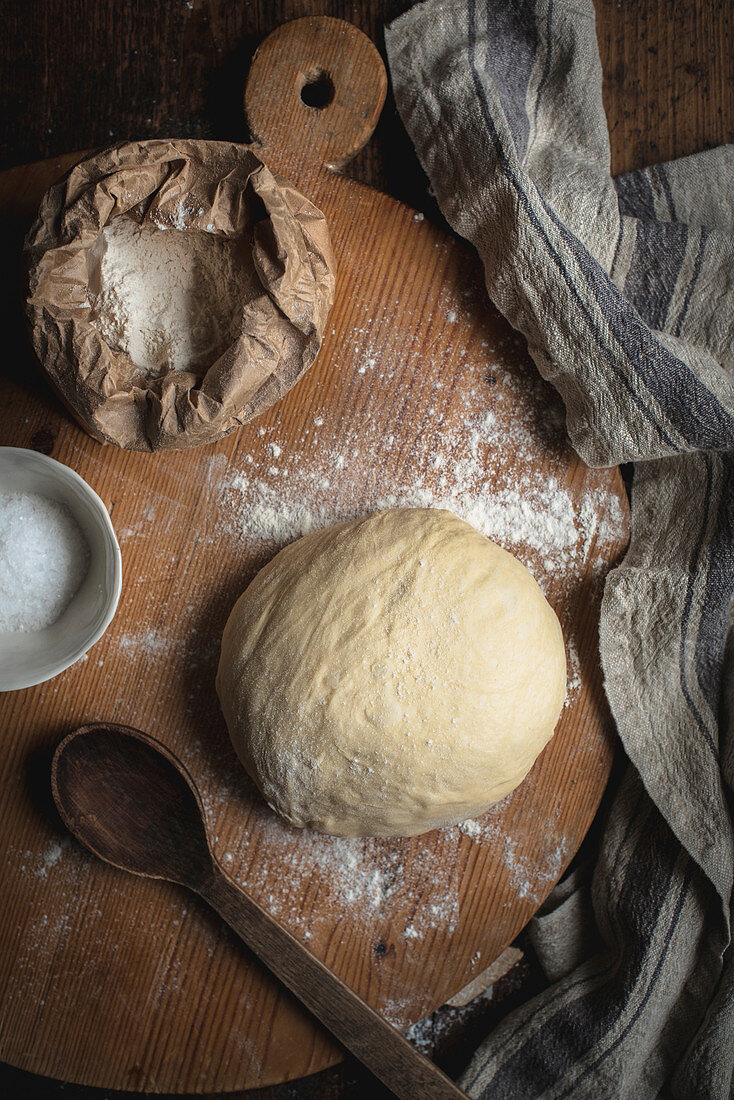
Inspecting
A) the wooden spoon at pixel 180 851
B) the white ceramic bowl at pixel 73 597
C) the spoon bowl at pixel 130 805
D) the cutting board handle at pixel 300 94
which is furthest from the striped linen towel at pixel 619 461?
the white ceramic bowl at pixel 73 597

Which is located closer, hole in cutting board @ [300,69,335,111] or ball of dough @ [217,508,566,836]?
ball of dough @ [217,508,566,836]

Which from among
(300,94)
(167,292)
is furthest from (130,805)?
(300,94)

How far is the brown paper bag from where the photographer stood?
0.91 metres

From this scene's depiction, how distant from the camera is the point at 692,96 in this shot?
1.18 metres

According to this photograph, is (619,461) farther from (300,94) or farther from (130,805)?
(130,805)

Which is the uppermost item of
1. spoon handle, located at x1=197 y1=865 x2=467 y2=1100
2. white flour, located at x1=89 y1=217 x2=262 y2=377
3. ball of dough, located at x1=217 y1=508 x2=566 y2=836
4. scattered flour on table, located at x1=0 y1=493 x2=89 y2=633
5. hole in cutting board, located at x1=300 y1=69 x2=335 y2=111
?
hole in cutting board, located at x1=300 y1=69 x2=335 y2=111

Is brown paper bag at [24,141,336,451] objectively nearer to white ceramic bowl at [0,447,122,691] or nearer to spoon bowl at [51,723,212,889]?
white ceramic bowl at [0,447,122,691]

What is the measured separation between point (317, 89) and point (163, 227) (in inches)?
15.2

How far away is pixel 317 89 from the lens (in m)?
1.11

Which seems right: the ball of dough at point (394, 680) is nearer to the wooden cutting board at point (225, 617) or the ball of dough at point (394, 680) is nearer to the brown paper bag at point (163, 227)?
the wooden cutting board at point (225, 617)

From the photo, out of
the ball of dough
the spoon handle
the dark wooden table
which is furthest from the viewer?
the dark wooden table

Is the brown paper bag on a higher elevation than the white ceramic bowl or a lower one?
higher

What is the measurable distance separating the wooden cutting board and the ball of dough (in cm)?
14

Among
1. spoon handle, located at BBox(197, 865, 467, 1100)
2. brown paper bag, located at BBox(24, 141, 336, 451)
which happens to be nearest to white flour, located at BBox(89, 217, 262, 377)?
brown paper bag, located at BBox(24, 141, 336, 451)
